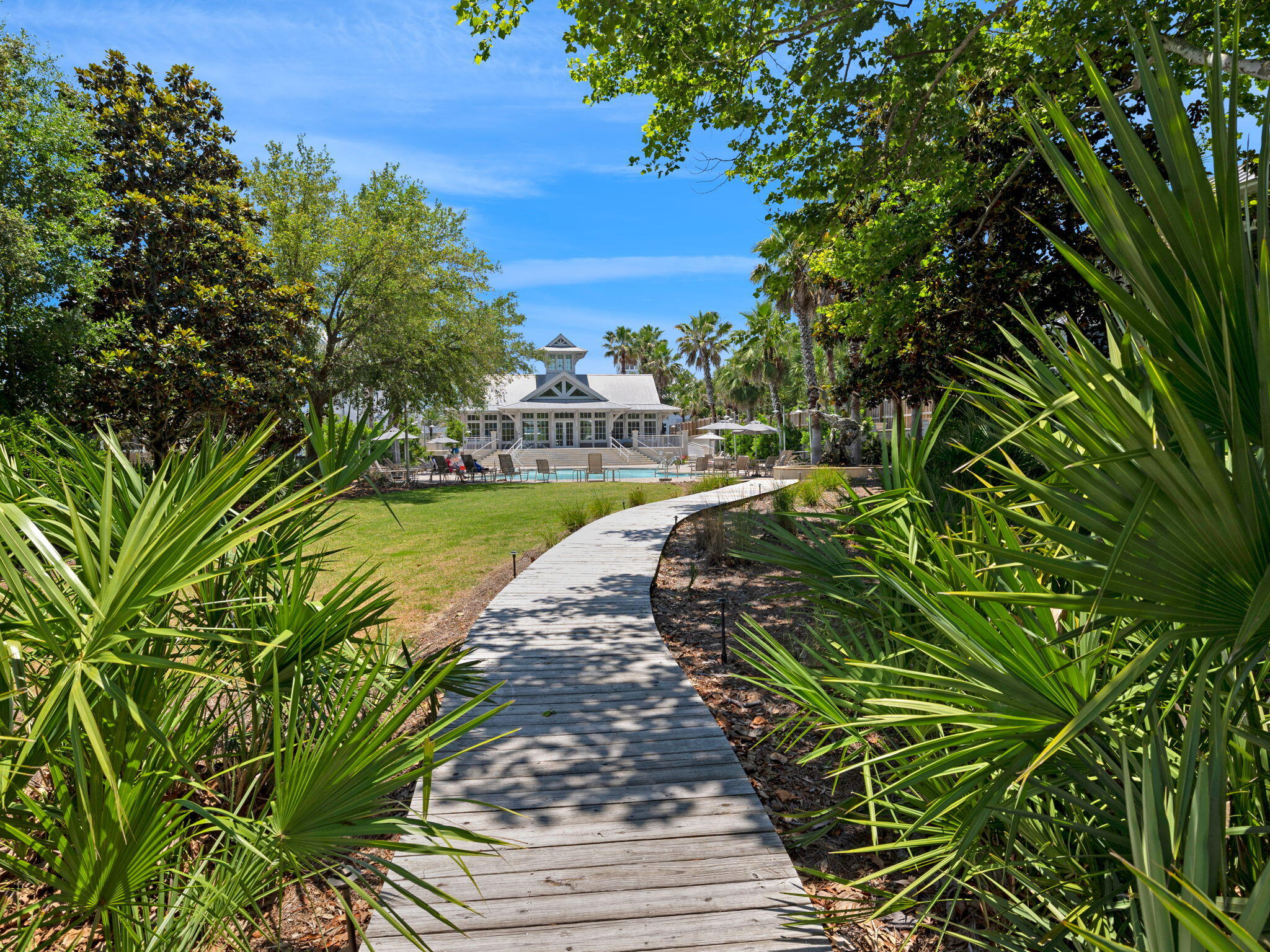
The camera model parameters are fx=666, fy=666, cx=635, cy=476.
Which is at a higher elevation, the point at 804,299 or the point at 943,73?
the point at 804,299

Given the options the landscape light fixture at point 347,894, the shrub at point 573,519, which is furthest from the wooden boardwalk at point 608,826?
the shrub at point 573,519

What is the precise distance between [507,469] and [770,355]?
62.4 feet

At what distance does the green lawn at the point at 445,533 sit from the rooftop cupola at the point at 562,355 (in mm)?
21671

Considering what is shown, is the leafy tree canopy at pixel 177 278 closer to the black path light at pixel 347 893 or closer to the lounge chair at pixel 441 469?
the lounge chair at pixel 441 469

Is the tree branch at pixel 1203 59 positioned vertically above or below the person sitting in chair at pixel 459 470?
above

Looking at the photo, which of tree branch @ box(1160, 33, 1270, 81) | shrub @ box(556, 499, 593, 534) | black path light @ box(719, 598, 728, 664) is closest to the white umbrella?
shrub @ box(556, 499, 593, 534)

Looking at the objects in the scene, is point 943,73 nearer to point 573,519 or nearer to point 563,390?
point 573,519

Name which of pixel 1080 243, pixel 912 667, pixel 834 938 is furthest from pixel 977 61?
pixel 834 938

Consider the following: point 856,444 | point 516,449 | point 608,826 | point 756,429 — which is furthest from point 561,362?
point 608,826

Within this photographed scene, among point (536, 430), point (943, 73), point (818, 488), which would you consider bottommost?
point (818, 488)

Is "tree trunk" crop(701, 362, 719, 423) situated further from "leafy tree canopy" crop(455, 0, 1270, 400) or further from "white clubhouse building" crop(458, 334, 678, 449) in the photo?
"leafy tree canopy" crop(455, 0, 1270, 400)

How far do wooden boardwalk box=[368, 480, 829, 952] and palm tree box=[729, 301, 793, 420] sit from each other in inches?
1006

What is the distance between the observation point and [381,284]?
772 inches

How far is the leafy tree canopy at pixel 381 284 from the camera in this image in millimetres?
18906
